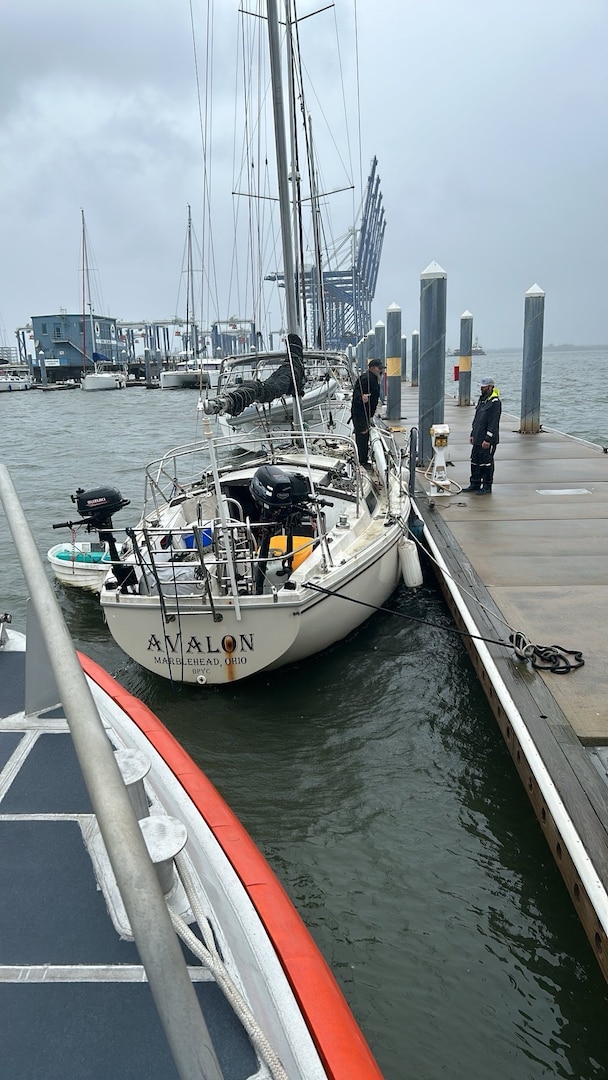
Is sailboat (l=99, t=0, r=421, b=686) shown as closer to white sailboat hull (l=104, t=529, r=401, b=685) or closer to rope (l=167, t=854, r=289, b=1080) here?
white sailboat hull (l=104, t=529, r=401, b=685)

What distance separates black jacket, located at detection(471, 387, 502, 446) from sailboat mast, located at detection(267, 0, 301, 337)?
12.4ft

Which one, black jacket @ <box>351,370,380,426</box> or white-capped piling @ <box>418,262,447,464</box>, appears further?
white-capped piling @ <box>418,262,447,464</box>

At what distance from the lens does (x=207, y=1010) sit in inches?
70.2

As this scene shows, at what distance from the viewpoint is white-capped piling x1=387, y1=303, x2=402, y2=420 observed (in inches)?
736

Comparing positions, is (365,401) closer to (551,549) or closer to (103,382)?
(551,549)

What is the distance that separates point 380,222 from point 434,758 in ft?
242

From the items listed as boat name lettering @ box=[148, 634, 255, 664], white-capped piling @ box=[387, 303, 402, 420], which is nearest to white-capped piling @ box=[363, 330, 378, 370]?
white-capped piling @ box=[387, 303, 402, 420]

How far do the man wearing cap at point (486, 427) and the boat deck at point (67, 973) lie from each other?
7.76m

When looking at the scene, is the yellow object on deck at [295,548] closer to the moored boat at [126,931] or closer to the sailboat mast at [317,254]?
the moored boat at [126,931]

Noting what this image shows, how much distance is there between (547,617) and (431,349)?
705 cm

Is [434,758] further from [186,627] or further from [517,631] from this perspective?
[186,627]

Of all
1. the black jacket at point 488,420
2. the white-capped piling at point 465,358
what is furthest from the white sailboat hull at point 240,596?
the white-capped piling at point 465,358

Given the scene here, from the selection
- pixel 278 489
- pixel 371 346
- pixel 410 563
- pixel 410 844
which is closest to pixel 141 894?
pixel 410 844

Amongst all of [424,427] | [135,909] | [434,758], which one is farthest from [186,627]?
[424,427]
